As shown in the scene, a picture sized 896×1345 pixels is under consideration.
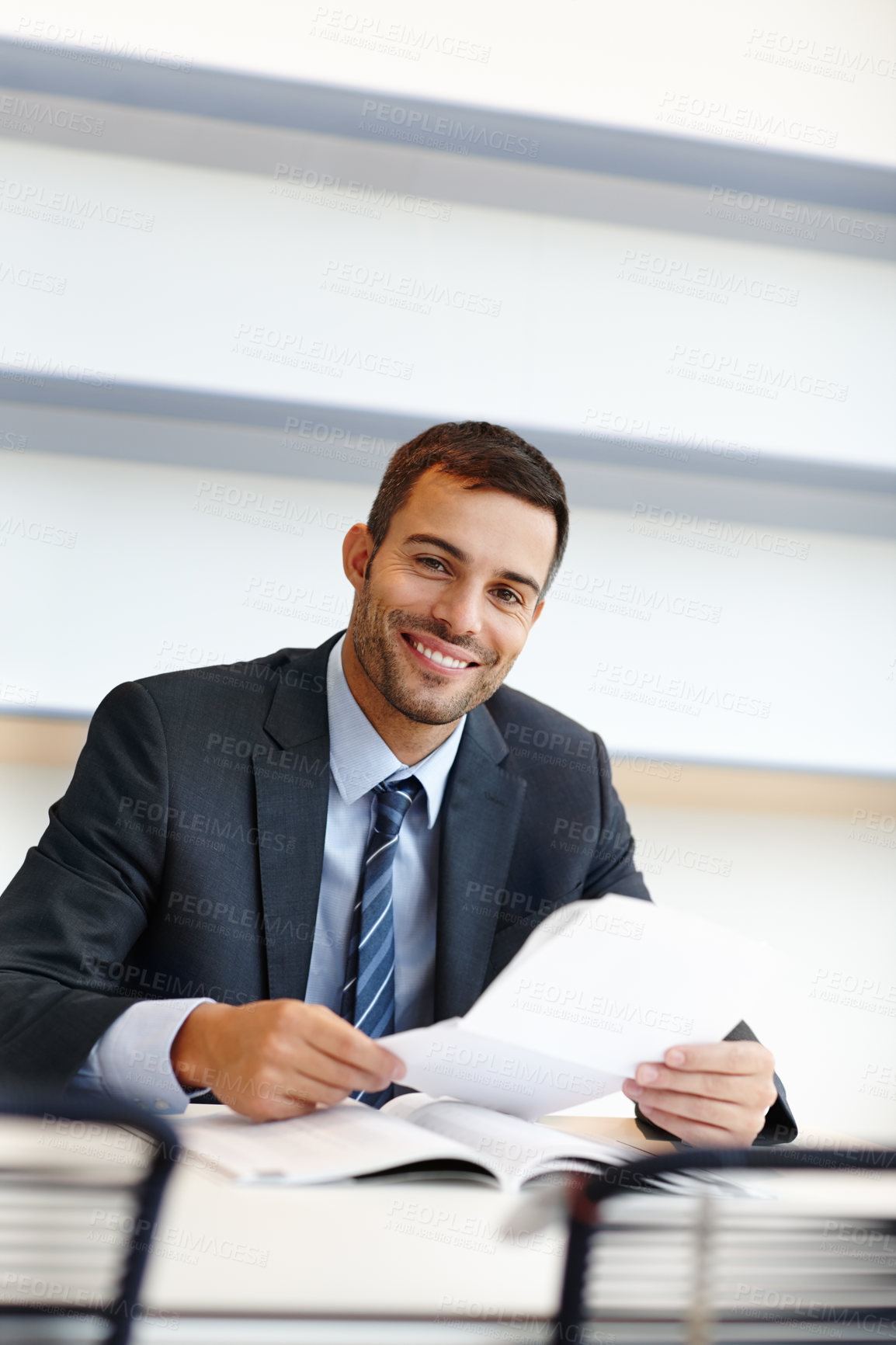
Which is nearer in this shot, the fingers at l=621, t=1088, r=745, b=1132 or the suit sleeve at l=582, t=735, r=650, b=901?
the fingers at l=621, t=1088, r=745, b=1132

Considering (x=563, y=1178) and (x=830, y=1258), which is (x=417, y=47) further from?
(x=830, y=1258)

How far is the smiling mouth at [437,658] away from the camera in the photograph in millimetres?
1539

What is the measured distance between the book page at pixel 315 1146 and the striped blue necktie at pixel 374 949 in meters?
0.43

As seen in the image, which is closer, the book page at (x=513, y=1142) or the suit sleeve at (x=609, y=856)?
the book page at (x=513, y=1142)

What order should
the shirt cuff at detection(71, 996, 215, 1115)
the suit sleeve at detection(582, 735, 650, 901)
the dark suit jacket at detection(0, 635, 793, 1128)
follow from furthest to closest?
the suit sleeve at detection(582, 735, 650, 901), the dark suit jacket at detection(0, 635, 793, 1128), the shirt cuff at detection(71, 996, 215, 1115)

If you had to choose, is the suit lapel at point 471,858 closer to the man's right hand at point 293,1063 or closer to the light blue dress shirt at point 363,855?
the light blue dress shirt at point 363,855

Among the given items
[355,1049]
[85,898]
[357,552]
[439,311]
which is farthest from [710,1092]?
[439,311]

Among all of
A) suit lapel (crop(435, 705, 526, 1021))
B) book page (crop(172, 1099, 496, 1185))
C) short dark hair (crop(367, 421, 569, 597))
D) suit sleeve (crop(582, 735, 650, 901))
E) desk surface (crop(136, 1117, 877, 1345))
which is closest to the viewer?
desk surface (crop(136, 1117, 877, 1345))

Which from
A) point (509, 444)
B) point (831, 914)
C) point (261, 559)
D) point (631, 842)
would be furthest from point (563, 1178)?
point (831, 914)

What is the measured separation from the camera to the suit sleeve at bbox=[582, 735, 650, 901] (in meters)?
1.67

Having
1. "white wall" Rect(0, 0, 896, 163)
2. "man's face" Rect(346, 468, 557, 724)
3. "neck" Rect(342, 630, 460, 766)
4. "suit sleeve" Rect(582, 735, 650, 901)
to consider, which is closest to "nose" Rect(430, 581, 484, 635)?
"man's face" Rect(346, 468, 557, 724)

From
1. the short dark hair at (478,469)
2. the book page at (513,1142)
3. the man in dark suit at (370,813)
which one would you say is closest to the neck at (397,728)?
the man in dark suit at (370,813)

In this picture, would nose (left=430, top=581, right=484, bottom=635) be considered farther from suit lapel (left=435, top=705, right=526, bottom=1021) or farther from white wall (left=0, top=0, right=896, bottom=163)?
white wall (left=0, top=0, right=896, bottom=163)

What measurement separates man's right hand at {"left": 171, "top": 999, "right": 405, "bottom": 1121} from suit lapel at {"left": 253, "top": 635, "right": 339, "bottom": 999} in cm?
39
